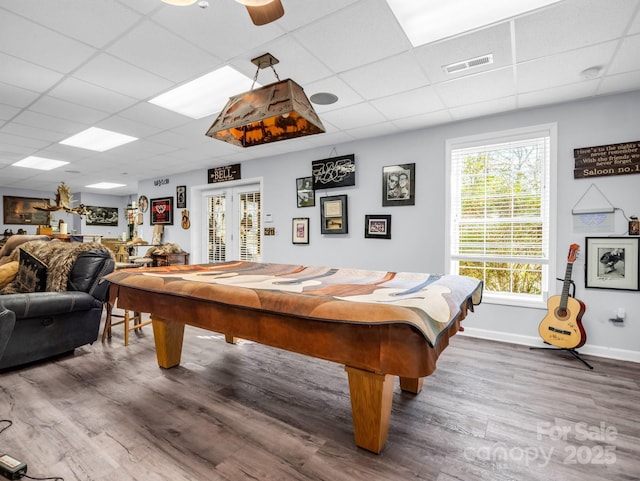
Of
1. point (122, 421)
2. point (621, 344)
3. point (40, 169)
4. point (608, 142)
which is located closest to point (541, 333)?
point (621, 344)

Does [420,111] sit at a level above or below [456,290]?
above

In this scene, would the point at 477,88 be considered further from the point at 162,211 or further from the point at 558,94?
the point at 162,211

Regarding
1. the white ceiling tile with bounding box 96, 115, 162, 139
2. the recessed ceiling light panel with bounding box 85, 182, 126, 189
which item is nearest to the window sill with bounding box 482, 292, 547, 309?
the white ceiling tile with bounding box 96, 115, 162, 139

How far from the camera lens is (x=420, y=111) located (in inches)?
137

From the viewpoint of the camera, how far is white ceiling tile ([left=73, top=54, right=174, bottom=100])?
2.54 meters

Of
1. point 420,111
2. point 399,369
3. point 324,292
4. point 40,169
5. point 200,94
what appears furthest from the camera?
point 40,169

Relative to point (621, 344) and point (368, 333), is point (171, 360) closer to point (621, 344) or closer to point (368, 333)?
point (368, 333)

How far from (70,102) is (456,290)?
406 cm

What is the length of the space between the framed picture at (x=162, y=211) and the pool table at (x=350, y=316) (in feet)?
16.1

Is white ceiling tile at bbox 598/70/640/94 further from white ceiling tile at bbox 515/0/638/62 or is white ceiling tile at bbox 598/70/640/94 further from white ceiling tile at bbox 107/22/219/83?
white ceiling tile at bbox 107/22/219/83

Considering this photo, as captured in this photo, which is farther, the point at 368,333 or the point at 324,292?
the point at 324,292

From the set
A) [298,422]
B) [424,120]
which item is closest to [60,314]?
[298,422]

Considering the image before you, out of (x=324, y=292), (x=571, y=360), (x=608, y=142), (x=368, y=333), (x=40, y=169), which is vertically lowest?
(x=571, y=360)

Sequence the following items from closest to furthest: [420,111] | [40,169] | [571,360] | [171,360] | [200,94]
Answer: [171,360] < [571,360] < [200,94] < [420,111] < [40,169]
